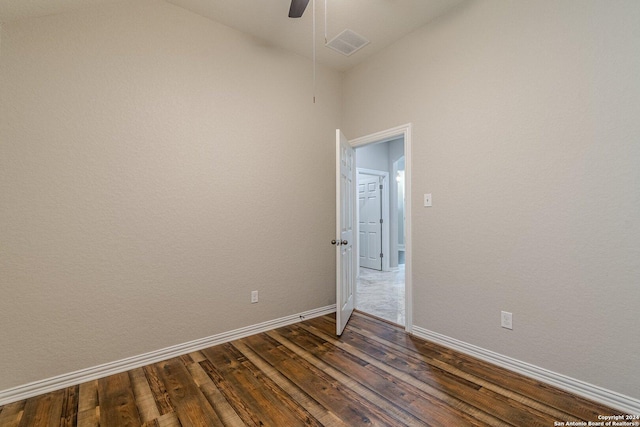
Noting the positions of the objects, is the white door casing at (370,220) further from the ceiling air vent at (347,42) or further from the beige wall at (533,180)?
the beige wall at (533,180)

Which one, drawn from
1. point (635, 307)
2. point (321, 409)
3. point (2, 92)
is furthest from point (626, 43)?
point (2, 92)

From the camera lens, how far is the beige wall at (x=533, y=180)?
1.70m

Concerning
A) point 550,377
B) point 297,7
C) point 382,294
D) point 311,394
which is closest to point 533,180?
point 550,377

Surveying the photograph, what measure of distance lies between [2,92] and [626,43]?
3835 millimetres

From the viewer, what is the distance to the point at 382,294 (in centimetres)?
420

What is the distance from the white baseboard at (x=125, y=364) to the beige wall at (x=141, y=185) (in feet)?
0.16

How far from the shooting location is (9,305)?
181 cm

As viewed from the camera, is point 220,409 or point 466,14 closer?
point 220,409

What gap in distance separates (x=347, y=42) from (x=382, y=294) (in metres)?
3.29

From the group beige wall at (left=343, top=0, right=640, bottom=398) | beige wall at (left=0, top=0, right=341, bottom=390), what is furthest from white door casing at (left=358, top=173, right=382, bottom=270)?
beige wall at (left=343, top=0, right=640, bottom=398)

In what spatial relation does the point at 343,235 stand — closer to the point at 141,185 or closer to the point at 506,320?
the point at 506,320

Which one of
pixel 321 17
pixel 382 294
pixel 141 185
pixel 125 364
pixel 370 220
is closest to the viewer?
pixel 125 364

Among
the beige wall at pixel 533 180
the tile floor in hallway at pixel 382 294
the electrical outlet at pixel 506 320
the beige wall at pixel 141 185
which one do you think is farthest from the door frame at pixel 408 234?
the beige wall at pixel 141 185

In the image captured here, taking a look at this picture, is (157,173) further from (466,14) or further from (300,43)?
(466,14)
